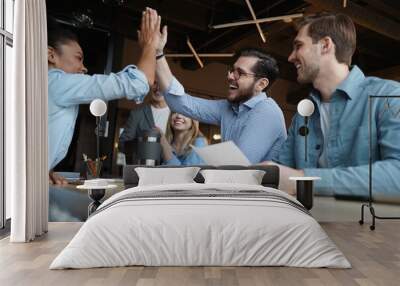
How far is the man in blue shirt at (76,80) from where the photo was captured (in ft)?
17.9

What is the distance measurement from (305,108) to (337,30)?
1.04m

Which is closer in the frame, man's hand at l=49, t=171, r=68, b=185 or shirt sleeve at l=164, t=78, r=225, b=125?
man's hand at l=49, t=171, r=68, b=185

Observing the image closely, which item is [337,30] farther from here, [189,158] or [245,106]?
[189,158]

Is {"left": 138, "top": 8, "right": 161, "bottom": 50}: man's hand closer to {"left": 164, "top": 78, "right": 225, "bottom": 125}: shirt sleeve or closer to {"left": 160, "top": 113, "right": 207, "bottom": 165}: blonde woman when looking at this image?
{"left": 164, "top": 78, "right": 225, "bottom": 125}: shirt sleeve

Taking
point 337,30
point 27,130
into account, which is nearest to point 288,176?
point 337,30

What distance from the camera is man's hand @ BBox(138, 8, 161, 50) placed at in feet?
18.1

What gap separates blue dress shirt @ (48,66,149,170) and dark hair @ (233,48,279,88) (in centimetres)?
127

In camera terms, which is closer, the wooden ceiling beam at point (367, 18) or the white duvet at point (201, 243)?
the white duvet at point (201, 243)

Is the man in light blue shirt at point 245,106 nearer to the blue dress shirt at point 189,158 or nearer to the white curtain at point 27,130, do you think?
the blue dress shirt at point 189,158

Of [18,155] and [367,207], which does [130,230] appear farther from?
[367,207]

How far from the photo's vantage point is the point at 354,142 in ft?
17.3

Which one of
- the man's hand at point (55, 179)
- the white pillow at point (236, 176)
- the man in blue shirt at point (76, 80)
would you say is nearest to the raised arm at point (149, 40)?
the man in blue shirt at point (76, 80)

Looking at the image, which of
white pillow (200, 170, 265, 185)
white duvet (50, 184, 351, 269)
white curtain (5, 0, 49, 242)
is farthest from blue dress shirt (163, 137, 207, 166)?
white duvet (50, 184, 351, 269)

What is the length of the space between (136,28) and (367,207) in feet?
11.8
